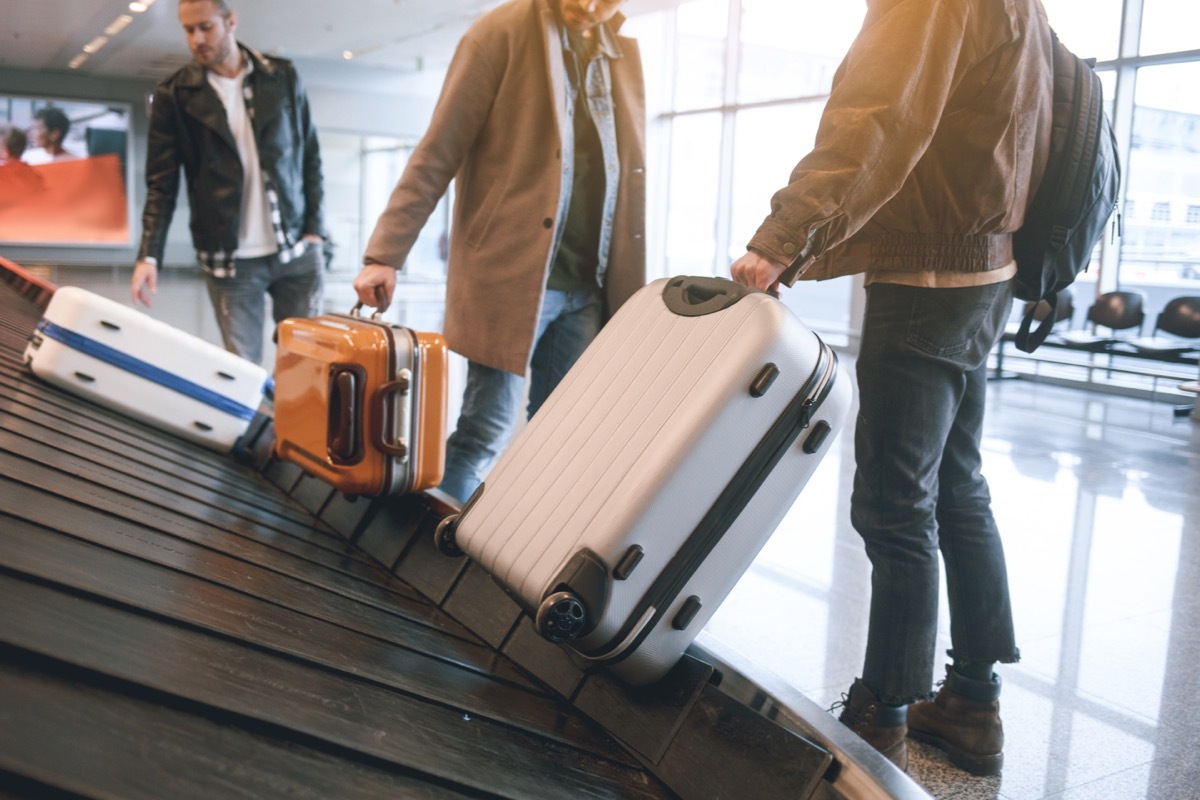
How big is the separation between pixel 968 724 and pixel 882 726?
24 cm

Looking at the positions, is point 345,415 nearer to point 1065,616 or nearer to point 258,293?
point 258,293

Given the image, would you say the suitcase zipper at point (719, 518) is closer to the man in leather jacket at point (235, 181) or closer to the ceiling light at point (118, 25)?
the man in leather jacket at point (235, 181)

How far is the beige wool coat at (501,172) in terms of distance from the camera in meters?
2.43

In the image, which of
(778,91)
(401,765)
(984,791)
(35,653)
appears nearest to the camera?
(35,653)

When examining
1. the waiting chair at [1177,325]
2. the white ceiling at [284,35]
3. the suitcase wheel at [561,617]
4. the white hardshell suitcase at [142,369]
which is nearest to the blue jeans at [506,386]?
the white hardshell suitcase at [142,369]

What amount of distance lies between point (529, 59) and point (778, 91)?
10.8 metres

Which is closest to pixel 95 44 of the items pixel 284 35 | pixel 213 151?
pixel 284 35

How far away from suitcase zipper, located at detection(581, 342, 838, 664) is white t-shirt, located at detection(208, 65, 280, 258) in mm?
2871

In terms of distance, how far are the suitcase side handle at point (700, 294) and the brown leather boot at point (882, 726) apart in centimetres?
79

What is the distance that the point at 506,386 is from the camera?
8.47 feet

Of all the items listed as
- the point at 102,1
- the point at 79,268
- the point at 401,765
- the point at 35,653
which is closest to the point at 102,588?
the point at 35,653

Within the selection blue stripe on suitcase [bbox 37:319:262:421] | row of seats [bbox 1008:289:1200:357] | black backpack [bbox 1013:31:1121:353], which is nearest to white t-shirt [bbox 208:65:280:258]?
blue stripe on suitcase [bbox 37:319:262:421]

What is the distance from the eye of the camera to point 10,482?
61.9 inches

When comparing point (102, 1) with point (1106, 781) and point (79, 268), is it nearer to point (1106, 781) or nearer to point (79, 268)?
point (79, 268)
